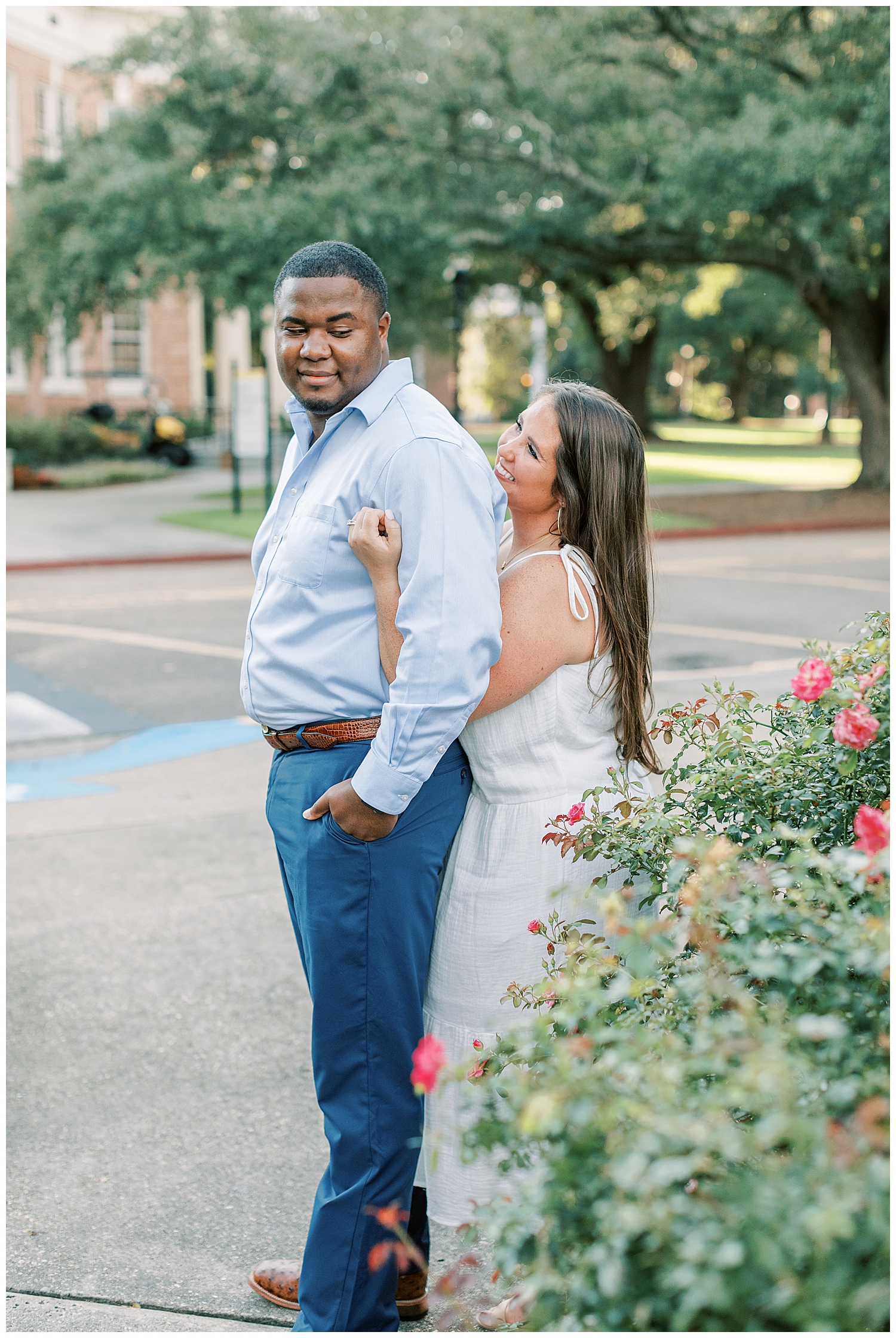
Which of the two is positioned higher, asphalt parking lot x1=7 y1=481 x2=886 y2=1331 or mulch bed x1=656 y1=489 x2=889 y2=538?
mulch bed x1=656 y1=489 x2=889 y2=538

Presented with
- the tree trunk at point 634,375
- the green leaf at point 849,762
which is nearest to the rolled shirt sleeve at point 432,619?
the green leaf at point 849,762

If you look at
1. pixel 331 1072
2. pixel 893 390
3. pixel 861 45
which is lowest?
pixel 331 1072

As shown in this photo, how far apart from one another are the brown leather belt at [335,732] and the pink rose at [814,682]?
769 mm

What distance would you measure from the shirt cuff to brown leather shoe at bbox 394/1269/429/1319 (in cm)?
113

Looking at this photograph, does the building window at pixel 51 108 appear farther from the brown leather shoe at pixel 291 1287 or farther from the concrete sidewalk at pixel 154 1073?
the brown leather shoe at pixel 291 1287

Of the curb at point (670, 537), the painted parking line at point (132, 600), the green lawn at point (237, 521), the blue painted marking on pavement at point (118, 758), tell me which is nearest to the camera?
the blue painted marking on pavement at point (118, 758)

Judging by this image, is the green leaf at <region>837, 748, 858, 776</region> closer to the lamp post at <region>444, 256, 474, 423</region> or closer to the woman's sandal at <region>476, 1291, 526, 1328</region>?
the woman's sandal at <region>476, 1291, 526, 1328</region>

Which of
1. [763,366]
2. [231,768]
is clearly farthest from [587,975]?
[763,366]

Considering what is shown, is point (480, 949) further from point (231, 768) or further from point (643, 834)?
point (231, 768)

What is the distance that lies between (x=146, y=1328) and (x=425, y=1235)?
0.60 metres

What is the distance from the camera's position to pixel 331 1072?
2.38m

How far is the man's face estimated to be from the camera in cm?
228

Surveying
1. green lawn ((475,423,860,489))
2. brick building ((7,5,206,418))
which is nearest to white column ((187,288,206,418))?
brick building ((7,5,206,418))

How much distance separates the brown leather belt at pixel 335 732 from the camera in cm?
232
